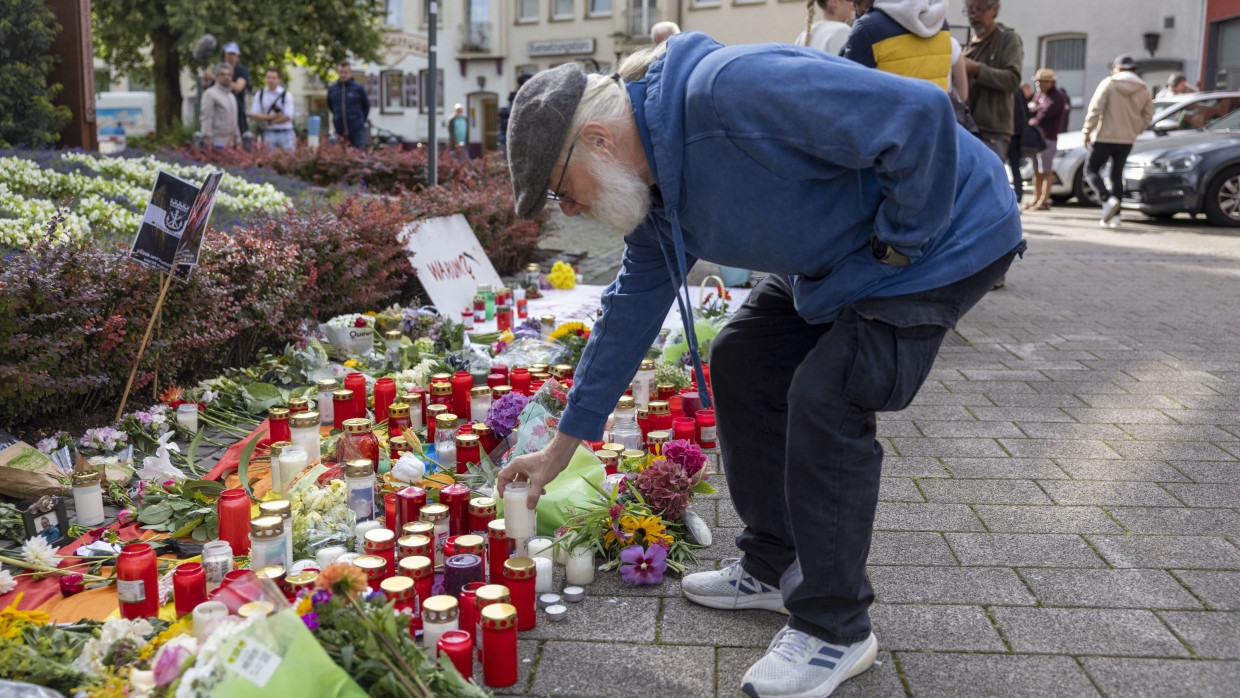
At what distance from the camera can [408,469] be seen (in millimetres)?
3424

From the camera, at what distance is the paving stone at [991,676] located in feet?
7.68


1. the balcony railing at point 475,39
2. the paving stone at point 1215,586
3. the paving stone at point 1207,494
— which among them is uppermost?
the balcony railing at point 475,39

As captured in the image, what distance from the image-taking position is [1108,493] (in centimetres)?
362

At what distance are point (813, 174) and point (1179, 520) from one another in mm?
2068

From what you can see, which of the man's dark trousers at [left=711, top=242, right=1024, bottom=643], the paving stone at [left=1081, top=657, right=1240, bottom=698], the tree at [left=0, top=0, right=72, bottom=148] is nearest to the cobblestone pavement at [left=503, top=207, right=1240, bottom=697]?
the paving stone at [left=1081, top=657, right=1240, bottom=698]

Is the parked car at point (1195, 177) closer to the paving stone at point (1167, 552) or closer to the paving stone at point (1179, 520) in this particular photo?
the paving stone at point (1179, 520)

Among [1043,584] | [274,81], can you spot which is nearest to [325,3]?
[274,81]

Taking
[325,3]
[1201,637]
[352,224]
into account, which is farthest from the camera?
[325,3]

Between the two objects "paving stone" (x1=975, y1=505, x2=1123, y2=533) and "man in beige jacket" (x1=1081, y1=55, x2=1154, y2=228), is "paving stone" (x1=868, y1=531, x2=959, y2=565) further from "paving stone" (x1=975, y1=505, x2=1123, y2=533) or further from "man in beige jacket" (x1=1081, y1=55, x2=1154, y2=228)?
"man in beige jacket" (x1=1081, y1=55, x2=1154, y2=228)

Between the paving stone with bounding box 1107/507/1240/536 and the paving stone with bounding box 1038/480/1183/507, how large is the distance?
0.20 ft

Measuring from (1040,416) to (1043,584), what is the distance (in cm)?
187

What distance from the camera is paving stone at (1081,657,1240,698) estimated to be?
7.61 feet

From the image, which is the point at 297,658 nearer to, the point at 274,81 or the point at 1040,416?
the point at 1040,416

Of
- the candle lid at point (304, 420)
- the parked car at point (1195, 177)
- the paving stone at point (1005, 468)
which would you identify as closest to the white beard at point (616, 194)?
the candle lid at point (304, 420)
